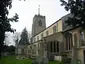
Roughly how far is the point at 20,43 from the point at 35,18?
103ft

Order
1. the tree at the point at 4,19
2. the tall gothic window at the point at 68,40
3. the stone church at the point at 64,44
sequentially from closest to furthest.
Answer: the tree at the point at 4,19, the stone church at the point at 64,44, the tall gothic window at the point at 68,40

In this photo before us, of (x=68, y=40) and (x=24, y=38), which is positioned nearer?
(x=68, y=40)

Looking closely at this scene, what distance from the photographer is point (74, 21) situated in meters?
25.1

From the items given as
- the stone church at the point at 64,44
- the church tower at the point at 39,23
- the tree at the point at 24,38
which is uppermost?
the church tower at the point at 39,23

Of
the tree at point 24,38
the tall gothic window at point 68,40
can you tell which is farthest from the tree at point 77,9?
the tree at point 24,38

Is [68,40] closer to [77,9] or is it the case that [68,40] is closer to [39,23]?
[77,9]

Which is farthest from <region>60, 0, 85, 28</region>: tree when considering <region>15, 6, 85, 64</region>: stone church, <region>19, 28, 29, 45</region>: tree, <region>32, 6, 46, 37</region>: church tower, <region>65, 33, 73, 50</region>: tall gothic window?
<region>19, 28, 29, 45</region>: tree

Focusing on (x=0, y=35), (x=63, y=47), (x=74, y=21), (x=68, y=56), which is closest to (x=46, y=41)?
(x=63, y=47)

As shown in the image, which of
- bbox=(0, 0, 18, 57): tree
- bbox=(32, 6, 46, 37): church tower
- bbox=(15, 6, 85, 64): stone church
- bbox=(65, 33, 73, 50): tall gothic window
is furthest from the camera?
bbox=(32, 6, 46, 37): church tower

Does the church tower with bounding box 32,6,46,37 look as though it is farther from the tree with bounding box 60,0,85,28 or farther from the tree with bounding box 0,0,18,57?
the tree with bounding box 0,0,18,57

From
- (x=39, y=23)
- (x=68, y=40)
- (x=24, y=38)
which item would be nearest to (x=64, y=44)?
(x=68, y=40)

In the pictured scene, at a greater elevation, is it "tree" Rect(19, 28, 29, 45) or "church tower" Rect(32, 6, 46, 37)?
"church tower" Rect(32, 6, 46, 37)

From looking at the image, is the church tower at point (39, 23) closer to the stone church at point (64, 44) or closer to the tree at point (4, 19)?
the stone church at point (64, 44)

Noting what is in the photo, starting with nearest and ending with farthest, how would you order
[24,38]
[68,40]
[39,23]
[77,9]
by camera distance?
[77,9]
[68,40]
[39,23]
[24,38]
